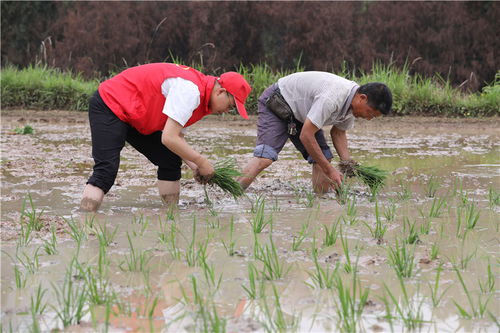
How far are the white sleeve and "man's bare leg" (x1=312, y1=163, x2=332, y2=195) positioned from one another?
1548mm

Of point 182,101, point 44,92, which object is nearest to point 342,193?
point 182,101

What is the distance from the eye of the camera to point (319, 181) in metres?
5.52

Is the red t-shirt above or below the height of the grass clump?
above

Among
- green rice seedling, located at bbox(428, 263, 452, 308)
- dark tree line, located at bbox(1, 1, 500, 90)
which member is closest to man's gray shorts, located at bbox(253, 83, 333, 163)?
green rice seedling, located at bbox(428, 263, 452, 308)

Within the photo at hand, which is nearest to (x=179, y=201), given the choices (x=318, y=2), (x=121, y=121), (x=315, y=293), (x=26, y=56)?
(x=121, y=121)

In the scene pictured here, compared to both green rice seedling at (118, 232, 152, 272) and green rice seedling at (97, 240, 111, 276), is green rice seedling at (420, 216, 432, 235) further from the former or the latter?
green rice seedling at (97, 240, 111, 276)

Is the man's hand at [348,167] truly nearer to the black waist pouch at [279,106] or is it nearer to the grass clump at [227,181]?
the black waist pouch at [279,106]

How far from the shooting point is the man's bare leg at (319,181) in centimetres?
550

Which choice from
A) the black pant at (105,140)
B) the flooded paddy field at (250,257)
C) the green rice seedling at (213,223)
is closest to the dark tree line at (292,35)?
the flooded paddy field at (250,257)

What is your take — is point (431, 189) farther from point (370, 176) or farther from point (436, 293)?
point (436, 293)

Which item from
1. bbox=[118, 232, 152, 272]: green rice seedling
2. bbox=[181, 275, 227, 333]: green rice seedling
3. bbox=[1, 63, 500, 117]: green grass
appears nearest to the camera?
bbox=[181, 275, 227, 333]: green rice seedling

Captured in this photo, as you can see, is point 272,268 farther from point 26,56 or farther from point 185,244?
point 26,56

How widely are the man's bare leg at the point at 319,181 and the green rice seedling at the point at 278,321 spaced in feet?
9.41

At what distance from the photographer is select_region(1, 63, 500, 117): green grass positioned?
11148mm
